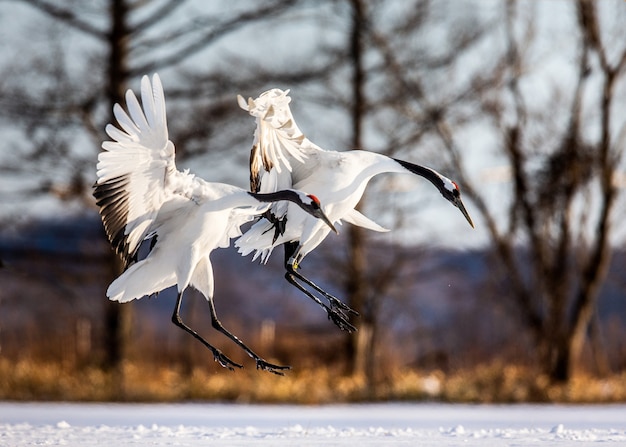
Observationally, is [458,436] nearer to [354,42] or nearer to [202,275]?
[202,275]

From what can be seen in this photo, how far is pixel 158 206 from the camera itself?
6.65m

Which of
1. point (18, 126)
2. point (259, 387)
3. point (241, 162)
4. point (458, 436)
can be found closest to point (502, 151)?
point (241, 162)

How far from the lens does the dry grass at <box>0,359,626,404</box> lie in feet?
36.2

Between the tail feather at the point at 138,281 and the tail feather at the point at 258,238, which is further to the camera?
the tail feather at the point at 258,238

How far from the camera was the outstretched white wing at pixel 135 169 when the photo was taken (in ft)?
20.4

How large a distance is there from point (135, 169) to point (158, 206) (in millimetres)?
353

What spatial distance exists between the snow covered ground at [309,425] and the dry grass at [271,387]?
1.19 ft

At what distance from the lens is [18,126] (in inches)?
484

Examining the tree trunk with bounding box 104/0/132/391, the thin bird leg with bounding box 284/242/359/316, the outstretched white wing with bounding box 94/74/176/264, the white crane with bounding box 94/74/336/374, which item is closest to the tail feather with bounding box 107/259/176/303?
the white crane with bounding box 94/74/336/374

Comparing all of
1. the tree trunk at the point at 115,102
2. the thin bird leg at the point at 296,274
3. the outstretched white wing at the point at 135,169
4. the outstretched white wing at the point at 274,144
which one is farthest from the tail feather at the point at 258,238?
the tree trunk at the point at 115,102

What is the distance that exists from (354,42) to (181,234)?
6.06 m

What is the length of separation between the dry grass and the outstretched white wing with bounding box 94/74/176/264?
466 cm

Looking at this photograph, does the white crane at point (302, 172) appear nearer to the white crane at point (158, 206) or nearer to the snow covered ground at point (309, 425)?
the white crane at point (158, 206)

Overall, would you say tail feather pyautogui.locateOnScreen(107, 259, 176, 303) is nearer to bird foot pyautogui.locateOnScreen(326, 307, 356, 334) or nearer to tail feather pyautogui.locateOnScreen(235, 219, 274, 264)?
tail feather pyautogui.locateOnScreen(235, 219, 274, 264)
